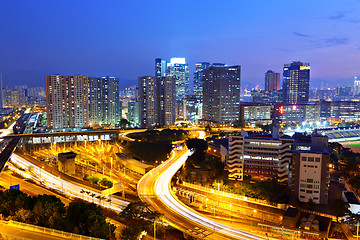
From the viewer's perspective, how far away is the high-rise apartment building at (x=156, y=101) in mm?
49312

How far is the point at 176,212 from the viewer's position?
47.7 feet

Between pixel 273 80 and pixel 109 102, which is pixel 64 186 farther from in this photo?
pixel 273 80

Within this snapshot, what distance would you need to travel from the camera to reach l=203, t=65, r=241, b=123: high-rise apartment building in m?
50.7

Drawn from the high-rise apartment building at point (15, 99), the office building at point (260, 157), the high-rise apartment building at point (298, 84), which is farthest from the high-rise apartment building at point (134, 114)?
the high-rise apartment building at point (15, 99)

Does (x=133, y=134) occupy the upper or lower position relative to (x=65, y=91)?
lower

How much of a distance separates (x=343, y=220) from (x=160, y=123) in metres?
38.1

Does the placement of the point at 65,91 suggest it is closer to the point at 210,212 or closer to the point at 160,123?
the point at 160,123

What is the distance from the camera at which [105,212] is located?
1509 centimetres

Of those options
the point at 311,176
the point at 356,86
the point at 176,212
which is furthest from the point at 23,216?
the point at 356,86

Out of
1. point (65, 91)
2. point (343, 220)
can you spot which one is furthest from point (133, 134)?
point (343, 220)

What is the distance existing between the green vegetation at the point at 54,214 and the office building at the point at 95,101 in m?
39.4

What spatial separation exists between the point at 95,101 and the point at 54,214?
4254cm

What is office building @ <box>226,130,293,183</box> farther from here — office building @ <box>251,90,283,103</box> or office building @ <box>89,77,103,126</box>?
office building @ <box>251,90,283,103</box>

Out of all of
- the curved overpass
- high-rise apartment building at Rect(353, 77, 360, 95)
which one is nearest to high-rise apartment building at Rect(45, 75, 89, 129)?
the curved overpass
